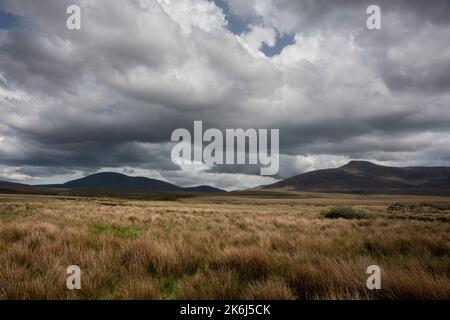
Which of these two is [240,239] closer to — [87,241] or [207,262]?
[207,262]

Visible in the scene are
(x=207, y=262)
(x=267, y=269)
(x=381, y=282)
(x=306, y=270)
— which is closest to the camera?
(x=381, y=282)

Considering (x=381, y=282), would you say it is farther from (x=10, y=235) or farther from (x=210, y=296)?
(x=10, y=235)

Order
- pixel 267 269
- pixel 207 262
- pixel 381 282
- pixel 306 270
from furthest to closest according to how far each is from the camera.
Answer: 1. pixel 207 262
2. pixel 267 269
3. pixel 306 270
4. pixel 381 282

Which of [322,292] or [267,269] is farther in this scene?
[267,269]

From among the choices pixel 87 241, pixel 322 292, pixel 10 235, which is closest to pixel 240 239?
pixel 87 241

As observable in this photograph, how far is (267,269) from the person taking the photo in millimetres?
5270

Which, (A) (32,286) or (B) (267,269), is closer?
(A) (32,286)
